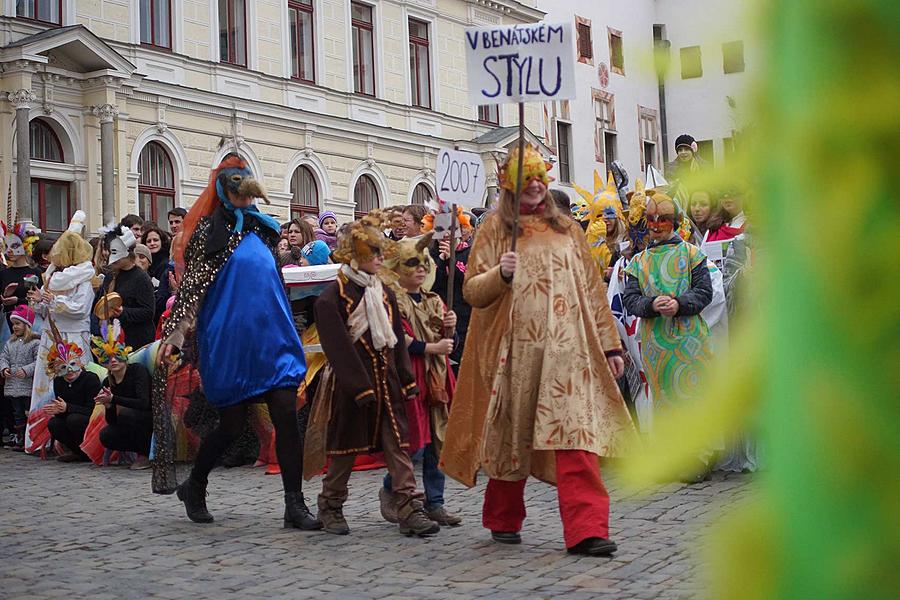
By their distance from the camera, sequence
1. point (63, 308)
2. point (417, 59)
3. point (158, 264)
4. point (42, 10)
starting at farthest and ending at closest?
point (417, 59) → point (42, 10) → point (158, 264) → point (63, 308)

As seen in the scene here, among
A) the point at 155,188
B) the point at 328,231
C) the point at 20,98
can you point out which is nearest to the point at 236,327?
the point at 328,231

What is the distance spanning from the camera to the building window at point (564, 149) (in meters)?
35.1

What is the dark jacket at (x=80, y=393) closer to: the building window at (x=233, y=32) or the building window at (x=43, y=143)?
the building window at (x=43, y=143)

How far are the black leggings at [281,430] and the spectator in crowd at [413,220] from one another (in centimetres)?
312

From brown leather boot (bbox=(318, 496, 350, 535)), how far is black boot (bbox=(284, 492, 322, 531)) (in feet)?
0.14

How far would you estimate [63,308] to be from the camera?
10547 mm

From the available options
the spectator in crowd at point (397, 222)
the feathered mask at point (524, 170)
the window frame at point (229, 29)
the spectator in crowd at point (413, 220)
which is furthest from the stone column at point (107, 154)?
the feathered mask at point (524, 170)

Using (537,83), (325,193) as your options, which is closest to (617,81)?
(537,83)

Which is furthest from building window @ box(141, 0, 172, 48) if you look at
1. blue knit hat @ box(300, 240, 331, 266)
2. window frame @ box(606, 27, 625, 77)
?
window frame @ box(606, 27, 625, 77)

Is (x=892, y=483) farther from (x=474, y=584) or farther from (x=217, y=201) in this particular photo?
(x=217, y=201)

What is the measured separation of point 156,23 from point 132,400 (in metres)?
16.6

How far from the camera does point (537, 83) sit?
5.73m

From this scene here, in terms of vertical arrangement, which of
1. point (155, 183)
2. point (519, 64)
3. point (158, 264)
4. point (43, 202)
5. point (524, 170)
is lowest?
point (524, 170)

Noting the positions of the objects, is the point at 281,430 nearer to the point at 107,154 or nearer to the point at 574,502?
the point at 574,502
